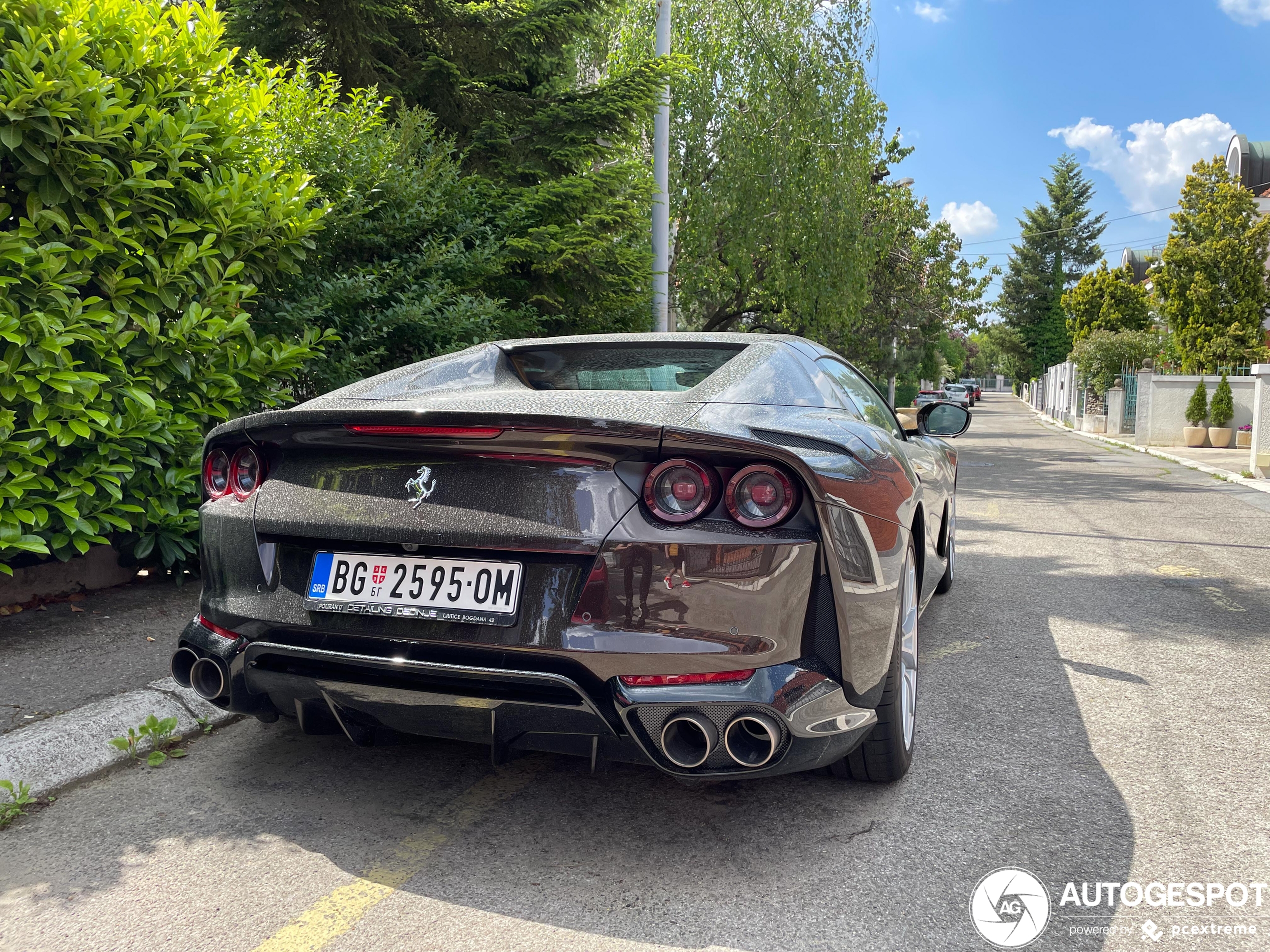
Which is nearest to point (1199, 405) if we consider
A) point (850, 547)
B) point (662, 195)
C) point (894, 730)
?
point (662, 195)

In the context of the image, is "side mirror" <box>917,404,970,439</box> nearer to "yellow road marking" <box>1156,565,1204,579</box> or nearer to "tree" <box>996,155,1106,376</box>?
"yellow road marking" <box>1156,565,1204,579</box>

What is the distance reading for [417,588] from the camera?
2566 millimetres

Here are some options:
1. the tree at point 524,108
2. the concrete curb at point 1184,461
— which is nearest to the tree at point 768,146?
the tree at point 524,108

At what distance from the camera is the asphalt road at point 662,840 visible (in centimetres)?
234

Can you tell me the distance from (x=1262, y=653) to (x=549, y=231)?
6.39m

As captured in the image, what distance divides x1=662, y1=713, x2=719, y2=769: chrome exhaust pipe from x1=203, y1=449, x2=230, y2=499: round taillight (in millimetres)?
1553

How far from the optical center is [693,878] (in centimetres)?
257

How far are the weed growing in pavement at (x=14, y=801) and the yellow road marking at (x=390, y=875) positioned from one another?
A: 1.15 metres

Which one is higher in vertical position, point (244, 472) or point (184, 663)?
point (244, 472)

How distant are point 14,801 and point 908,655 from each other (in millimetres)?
2882

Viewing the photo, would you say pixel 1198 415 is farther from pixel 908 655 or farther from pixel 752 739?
pixel 752 739

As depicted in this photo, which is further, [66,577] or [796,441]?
[66,577]

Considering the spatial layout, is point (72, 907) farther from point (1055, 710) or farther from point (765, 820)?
point (1055, 710)

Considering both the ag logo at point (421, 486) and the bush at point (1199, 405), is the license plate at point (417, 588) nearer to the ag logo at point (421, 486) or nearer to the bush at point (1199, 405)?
the ag logo at point (421, 486)
